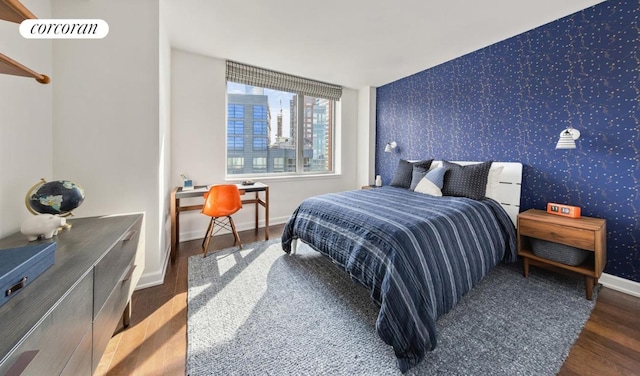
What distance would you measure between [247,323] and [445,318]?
135 centimetres

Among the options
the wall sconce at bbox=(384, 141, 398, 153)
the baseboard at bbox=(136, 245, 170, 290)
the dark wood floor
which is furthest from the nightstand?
the baseboard at bbox=(136, 245, 170, 290)

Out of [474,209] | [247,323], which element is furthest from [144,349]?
[474,209]

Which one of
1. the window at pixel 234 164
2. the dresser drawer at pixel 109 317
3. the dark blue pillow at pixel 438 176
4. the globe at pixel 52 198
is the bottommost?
the dresser drawer at pixel 109 317

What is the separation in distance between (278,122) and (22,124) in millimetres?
2882

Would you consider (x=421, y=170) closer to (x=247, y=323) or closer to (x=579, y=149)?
(x=579, y=149)

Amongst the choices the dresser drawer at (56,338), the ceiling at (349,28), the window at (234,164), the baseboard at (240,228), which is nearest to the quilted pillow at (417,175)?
the ceiling at (349,28)

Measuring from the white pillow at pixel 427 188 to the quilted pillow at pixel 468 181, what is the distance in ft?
0.35

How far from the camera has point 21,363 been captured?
596 millimetres

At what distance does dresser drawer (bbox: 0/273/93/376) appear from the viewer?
596 millimetres

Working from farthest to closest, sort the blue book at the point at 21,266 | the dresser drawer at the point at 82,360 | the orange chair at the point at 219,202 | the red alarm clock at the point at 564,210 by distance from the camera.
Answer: the orange chair at the point at 219,202 < the red alarm clock at the point at 564,210 < the dresser drawer at the point at 82,360 < the blue book at the point at 21,266

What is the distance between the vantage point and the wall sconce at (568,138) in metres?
2.11

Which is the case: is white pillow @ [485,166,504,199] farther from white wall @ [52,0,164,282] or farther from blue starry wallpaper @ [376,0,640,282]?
white wall @ [52,0,164,282]

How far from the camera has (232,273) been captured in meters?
2.25

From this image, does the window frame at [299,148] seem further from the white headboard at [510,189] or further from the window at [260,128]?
the white headboard at [510,189]
